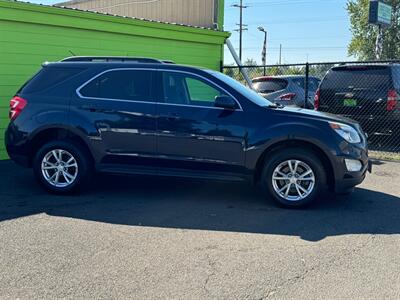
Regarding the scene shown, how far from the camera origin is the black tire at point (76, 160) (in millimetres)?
6645

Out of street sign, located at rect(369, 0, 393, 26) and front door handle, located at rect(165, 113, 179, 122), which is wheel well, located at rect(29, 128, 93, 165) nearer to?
front door handle, located at rect(165, 113, 179, 122)

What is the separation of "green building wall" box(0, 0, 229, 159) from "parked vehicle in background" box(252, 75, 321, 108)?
2.11 meters

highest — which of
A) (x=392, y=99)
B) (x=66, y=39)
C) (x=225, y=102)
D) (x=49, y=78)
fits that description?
(x=66, y=39)

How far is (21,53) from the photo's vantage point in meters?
9.46

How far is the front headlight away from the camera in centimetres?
609

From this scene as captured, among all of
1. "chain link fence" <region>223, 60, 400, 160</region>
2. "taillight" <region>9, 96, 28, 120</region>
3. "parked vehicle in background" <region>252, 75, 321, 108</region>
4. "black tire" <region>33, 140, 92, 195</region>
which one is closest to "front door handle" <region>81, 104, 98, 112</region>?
"black tire" <region>33, 140, 92, 195</region>

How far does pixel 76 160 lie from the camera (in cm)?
665

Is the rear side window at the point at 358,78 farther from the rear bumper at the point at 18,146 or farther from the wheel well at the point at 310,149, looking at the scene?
the rear bumper at the point at 18,146

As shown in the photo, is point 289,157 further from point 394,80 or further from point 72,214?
point 394,80

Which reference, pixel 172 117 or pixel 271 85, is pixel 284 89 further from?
pixel 172 117

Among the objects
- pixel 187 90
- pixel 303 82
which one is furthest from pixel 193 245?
pixel 303 82

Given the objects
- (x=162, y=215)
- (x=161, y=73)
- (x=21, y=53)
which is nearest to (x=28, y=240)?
(x=162, y=215)

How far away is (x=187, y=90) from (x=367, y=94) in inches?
224

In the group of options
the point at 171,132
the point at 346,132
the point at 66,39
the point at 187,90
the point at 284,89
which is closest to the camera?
the point at 346,132
